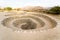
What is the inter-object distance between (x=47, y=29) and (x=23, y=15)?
501 mm

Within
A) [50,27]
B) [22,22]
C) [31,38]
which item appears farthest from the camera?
[22,22]

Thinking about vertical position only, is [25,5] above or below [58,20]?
above

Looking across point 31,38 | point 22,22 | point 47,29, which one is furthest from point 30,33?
point 22,22

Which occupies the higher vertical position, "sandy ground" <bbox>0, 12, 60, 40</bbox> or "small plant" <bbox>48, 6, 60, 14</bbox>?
"small plant" <bbox>48, 6, 60, 14</bbox>

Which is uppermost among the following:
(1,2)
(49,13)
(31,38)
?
(1,2)

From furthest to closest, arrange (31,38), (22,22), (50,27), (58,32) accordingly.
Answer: (22,22) < (50,27) < (58,32) < (31,38)

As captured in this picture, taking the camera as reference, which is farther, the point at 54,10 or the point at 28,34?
the point at 54,10

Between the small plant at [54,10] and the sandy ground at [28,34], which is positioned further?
the small plant at [54,10]

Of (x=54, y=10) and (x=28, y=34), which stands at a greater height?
(x=54, y=10)

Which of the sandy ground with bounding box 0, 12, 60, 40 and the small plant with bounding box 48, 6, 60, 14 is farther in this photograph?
the small plant with bounding box 48, 6, 60, 14

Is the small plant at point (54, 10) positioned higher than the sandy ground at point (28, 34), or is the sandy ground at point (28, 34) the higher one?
the small plant at point (54, 10)

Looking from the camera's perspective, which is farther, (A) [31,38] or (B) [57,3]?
(B) [57,3]

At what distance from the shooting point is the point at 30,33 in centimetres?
198

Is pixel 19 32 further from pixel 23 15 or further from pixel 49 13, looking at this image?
pixel 49 13
